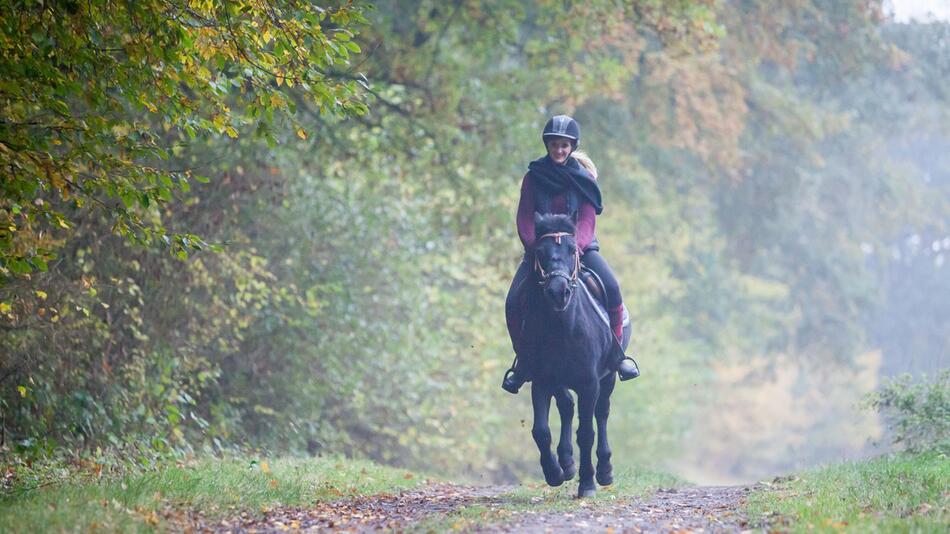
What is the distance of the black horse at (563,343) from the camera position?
10328 millimetres

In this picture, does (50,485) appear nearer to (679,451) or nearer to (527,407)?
(527,407)

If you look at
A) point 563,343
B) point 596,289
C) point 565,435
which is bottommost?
point 565,435

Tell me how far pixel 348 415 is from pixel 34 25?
14003 mm

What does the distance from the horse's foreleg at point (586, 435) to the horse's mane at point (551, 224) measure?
163 centimetres

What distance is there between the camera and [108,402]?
46.8 ft

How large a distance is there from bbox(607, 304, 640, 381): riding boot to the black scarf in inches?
44.4

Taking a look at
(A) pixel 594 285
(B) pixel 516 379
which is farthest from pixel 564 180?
(B) pixel 516 379

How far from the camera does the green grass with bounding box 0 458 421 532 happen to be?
813cm

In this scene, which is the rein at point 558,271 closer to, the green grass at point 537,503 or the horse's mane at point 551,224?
the horse's mane at point 551,224

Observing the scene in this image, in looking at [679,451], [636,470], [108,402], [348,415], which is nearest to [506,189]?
[348,415]

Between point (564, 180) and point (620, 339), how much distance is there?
1.80 m

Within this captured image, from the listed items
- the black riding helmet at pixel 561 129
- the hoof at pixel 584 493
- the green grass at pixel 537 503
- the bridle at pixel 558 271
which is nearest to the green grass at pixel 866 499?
the green grass at pixel 537 503

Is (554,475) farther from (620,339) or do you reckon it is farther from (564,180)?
(564,180)

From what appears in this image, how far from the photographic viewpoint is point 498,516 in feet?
31.3
